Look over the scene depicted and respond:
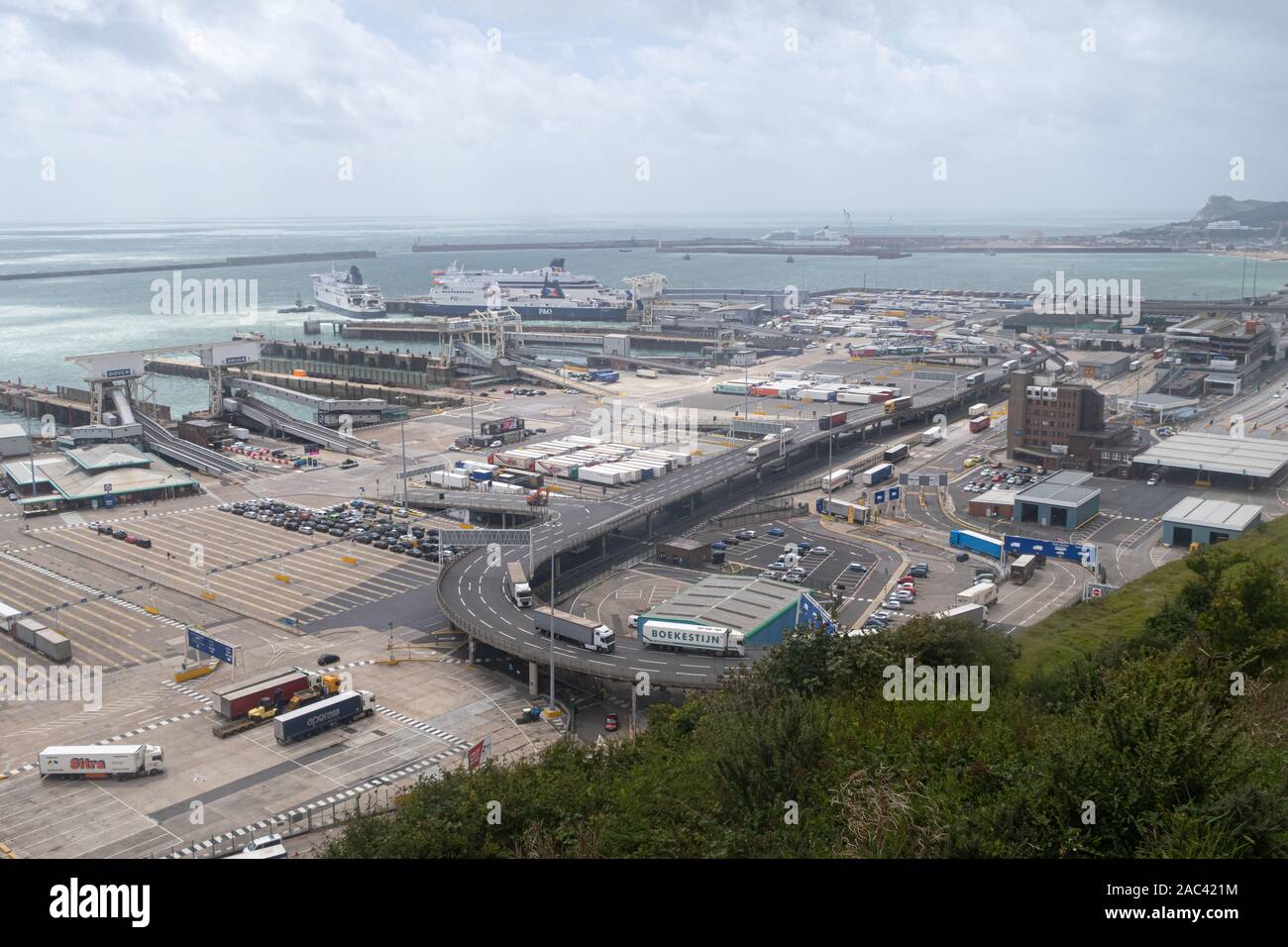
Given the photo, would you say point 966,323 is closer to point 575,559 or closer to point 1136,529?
point 1136,529

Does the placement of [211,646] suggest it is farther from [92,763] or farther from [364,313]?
[364,313]

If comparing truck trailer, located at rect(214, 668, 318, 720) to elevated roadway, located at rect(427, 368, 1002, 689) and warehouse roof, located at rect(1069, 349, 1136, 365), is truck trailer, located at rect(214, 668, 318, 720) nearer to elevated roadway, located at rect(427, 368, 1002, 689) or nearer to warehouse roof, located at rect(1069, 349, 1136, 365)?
elevated roadway, located at rect(427, 368, 1002, 689)

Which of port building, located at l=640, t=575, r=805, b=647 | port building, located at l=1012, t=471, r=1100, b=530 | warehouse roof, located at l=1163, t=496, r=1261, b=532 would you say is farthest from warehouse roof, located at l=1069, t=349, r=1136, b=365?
port building, located at l=640, t=575, r=805, b=647

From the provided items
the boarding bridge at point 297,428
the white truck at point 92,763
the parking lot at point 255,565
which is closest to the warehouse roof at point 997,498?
the parking lot at point 255,565

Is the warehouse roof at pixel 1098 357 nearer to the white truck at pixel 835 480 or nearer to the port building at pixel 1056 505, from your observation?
the white truck at pixel 835 480

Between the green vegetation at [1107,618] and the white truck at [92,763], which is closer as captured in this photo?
the green vegetation at [1107,618]
